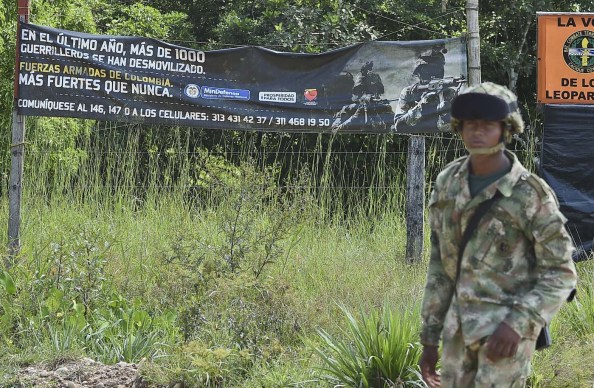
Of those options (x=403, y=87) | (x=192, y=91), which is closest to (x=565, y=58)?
(x=403, y=87)

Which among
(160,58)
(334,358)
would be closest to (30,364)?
(334,358)

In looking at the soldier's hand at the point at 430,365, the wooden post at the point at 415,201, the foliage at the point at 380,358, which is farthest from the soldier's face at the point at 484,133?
the wooden post at the point at 415,201

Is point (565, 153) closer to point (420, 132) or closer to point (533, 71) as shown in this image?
point (420, 132)

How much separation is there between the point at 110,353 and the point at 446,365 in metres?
3.41

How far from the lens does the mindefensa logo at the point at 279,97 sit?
320 inches

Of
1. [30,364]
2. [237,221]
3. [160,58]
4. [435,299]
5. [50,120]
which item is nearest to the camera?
[435,299]

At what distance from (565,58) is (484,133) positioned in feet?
17.1

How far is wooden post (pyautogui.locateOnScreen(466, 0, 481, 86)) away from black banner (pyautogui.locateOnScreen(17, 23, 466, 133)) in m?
0.09

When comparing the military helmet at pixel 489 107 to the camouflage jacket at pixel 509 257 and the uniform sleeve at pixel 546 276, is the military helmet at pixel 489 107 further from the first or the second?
the uniform sleeve at pixel 546 276

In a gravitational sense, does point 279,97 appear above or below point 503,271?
above

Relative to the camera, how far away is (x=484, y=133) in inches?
134

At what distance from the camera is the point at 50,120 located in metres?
10.6

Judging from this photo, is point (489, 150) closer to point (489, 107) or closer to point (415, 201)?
point (489, 107)

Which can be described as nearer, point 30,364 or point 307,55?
point 30,364
